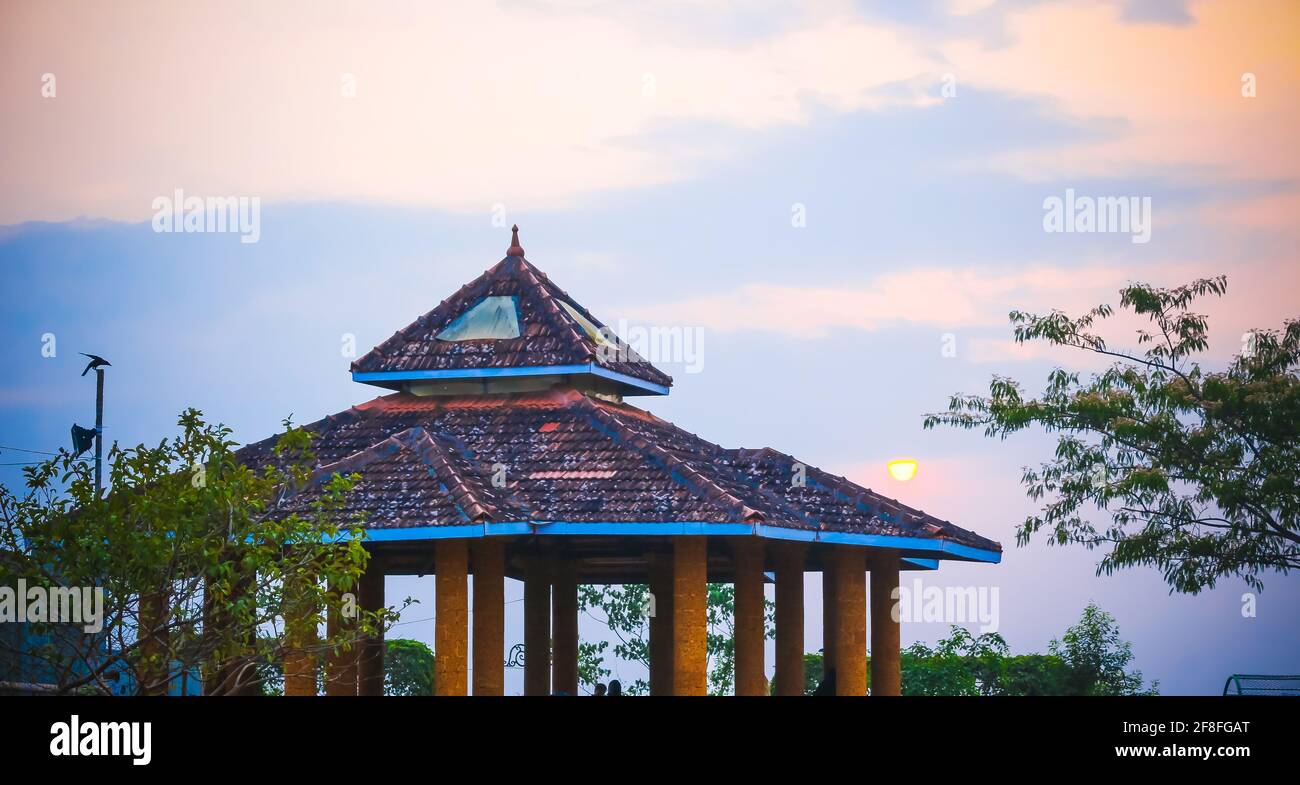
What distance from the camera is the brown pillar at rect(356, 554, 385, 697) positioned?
26.7 meters

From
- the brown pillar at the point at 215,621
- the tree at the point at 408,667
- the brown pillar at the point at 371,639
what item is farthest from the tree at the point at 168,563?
the tree at the point at 408,667

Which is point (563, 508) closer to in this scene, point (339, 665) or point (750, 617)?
point (750, 617)

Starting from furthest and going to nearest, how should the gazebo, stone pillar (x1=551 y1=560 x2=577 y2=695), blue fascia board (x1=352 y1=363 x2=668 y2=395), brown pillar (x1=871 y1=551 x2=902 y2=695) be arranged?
stone pillar (x1=551 y1=560 x2=577 y2=695) < brown pillar (x1=871 y1=551 x2=902 y2=695) < blue fascia board (x1=352 y1=363 x2=668 y2=395) < the gazebo

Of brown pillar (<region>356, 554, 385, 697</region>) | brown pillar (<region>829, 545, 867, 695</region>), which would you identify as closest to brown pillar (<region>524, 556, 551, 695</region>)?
brown pillar (<region>356, 554, 385, 697</region>)

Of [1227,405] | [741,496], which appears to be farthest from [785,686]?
[1227,405]

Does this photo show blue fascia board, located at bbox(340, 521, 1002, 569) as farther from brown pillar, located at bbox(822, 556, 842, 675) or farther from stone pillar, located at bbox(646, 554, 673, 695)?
stone pillar, located at bbox(646, 554, 673, 695)

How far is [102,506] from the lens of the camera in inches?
708

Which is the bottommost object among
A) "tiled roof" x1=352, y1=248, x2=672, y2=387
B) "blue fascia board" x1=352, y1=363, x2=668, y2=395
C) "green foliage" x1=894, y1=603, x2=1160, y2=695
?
"green foliage" x1=894, y1=603, x2=1160, y2=695

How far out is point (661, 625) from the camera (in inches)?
1156

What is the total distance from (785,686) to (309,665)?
8.10 m

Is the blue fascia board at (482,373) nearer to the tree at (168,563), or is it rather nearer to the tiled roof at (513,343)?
the tiled roof at (513,343)

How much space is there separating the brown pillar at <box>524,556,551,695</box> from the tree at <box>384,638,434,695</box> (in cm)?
895

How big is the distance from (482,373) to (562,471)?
8.55 feet
